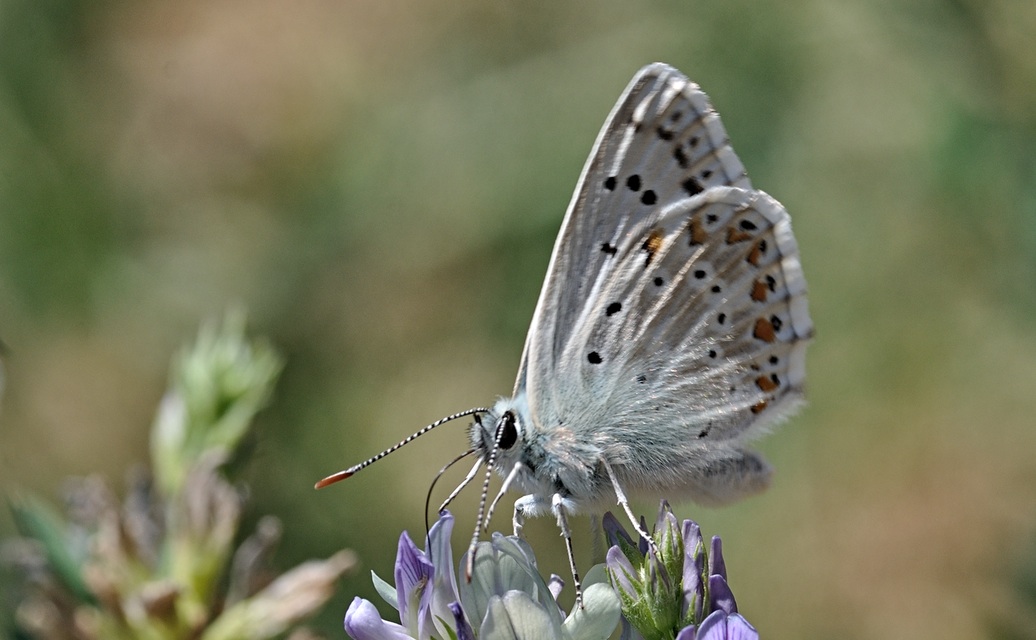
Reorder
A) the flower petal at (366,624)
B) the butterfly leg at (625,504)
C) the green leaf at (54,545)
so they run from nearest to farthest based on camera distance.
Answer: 1. the flower petal at (366,624)
2. the butterfly leg at (625,504)
3. the green leaf at (54,545)

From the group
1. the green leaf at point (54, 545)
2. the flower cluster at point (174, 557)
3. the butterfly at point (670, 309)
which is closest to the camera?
the flower cluster at point (174, 557)

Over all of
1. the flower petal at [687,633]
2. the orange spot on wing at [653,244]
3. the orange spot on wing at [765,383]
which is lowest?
the flower petal at [687,633]

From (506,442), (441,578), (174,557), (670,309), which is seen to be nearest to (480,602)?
(441,578)

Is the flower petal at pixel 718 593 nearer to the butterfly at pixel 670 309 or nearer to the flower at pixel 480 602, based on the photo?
the flower at pixel 480 602

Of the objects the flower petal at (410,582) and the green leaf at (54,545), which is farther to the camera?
the green leaf at (54,545)

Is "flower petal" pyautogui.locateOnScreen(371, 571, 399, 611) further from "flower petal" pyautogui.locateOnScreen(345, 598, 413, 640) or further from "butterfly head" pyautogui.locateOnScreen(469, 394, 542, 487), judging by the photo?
"butterfly head" pyautogui.locateOnScreen(469, 394, 542, 487)

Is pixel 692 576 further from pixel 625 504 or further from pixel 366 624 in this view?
pixel 366 624

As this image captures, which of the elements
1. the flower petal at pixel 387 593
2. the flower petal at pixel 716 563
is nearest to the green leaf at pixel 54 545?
the flower petal at pixel 387 593
